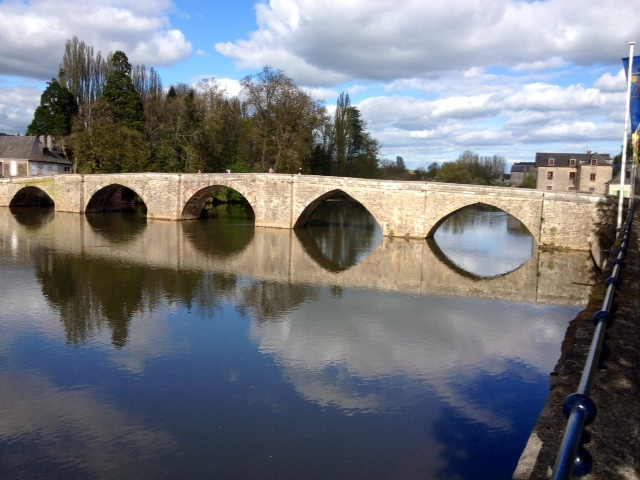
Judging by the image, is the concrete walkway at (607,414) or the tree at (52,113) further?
the tree at (52,113)

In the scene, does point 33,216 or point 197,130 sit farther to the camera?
point 197,130

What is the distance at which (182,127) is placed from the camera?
35656 mm

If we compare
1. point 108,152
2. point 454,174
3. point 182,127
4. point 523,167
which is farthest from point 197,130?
point 523,167

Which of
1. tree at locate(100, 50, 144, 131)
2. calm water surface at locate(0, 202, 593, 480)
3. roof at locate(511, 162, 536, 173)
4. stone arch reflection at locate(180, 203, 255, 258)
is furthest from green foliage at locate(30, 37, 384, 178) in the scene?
roof at locate(511, 162, 536, 173)

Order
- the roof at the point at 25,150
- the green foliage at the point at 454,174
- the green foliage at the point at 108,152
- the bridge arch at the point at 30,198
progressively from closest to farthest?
the green foliage at the point at 108,152
the bridge arch at the point at 30,198
the roof at the point at 25,150
the green foliage at the point at 454,174

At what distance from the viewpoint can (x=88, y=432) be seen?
6078 mm

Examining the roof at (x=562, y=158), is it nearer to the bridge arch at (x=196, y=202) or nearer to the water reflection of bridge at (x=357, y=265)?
the water reflection of bridge at (x=357, y=265)

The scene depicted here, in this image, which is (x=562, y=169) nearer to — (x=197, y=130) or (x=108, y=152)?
(x=197, y=130)

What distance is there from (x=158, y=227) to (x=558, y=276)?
706 inches

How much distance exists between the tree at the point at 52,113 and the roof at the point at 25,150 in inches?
115

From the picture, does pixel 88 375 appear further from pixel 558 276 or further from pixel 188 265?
pixel 558 276

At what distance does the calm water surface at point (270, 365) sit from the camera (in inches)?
226

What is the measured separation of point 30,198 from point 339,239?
2364cm

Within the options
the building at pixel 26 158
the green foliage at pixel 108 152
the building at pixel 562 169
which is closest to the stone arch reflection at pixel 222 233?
the green foliage at pixel 108 152
